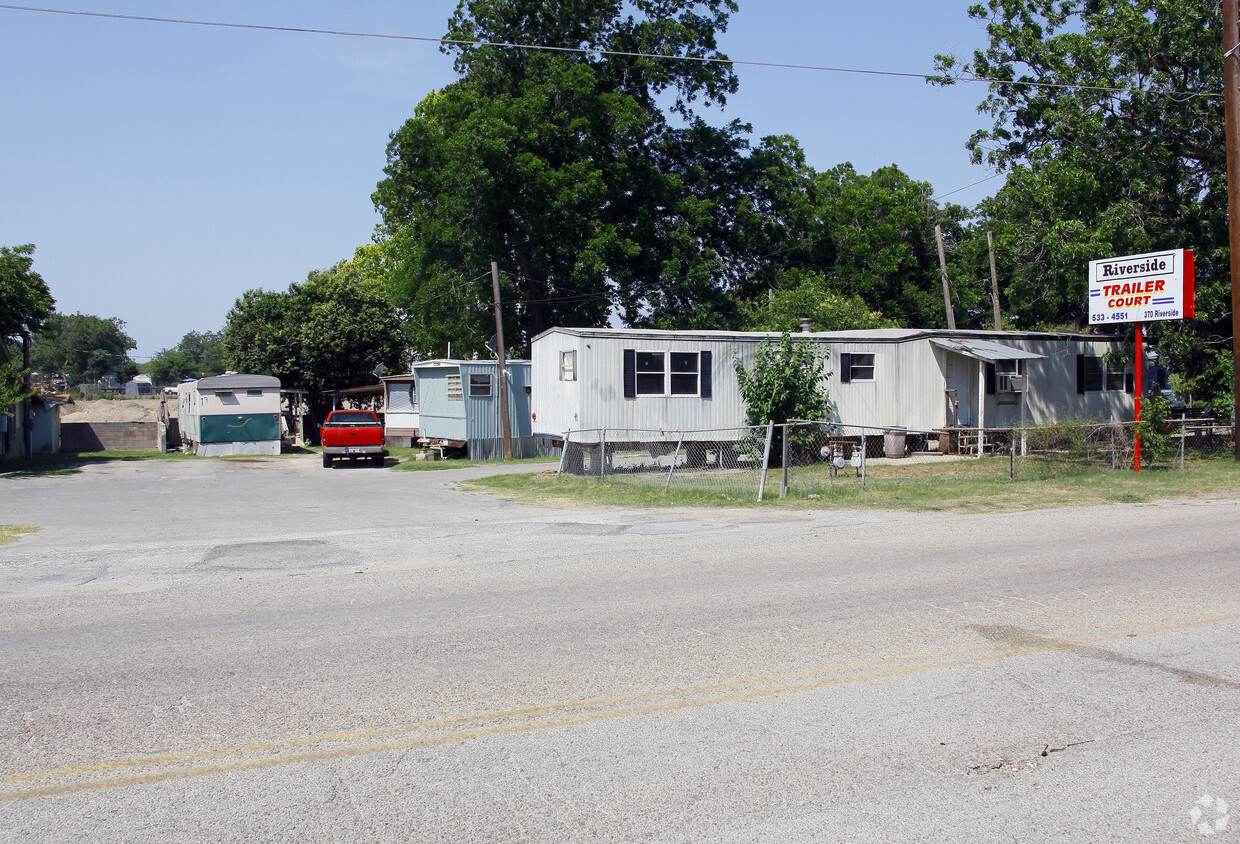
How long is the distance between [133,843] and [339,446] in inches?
1056

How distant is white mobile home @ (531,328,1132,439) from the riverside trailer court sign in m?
3.46

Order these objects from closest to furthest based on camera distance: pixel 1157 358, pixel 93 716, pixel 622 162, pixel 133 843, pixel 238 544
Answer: pixel 133 843 → pixel 93 716 → pixel 238 544 → pixel 1157 358 → pixel 622 162

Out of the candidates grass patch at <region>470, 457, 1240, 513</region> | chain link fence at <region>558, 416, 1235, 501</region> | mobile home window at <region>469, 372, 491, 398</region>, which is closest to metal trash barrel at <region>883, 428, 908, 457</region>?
chain link fence at <region>558, 416, 1235, 501</region>

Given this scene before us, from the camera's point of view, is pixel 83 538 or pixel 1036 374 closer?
pixel 83 538

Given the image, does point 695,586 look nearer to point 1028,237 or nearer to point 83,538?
point 83,538

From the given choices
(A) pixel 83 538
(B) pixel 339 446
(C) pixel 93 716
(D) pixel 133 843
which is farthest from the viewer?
(B) pixel 339 446

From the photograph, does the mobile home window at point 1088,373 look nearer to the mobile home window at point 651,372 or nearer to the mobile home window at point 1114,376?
the mobile home window at point 1114,376

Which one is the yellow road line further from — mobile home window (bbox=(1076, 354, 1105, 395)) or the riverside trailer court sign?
mobile home window (bbox=(1076, 354, 1105, 395))

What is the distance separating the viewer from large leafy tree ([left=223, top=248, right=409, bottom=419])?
43562 mm

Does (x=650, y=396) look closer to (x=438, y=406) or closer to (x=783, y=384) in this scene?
(x=783, y=384)

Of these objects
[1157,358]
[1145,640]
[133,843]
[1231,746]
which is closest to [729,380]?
[1157,358]

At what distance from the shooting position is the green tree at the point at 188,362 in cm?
13188

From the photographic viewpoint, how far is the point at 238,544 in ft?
38.7
